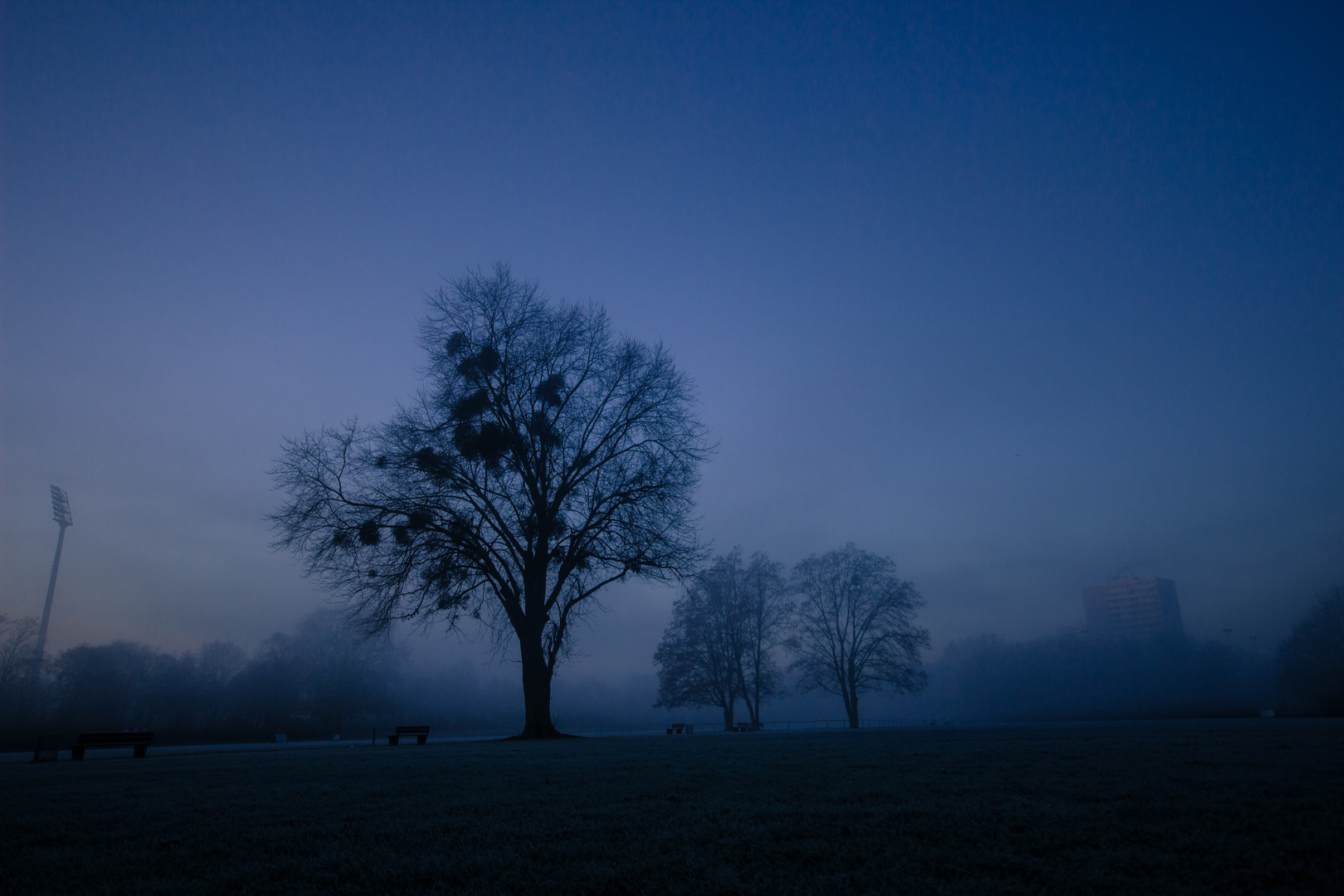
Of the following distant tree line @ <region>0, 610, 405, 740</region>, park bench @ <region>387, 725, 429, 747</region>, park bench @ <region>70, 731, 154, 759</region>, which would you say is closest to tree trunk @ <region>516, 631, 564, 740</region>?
park bench @ <region>387, 725, 429, 747</region>

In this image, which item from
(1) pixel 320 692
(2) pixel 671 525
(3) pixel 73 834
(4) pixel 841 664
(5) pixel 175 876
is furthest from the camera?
(1) pixel 320 692

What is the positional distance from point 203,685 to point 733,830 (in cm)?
8621

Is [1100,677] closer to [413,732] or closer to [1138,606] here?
[413,732]

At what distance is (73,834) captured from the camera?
459 centimetres

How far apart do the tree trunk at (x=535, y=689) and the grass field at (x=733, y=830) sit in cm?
Result: 1170

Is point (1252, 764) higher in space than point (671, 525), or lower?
lower

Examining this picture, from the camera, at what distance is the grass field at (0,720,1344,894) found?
119 inches

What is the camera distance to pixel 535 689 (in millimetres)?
18734

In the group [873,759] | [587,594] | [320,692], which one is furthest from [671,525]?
[320,692]

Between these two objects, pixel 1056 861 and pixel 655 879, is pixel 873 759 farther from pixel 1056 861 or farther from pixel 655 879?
pixel 655 879

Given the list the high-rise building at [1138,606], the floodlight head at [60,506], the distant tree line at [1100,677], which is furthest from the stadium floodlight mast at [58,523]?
the high-rise building at [1138,606]

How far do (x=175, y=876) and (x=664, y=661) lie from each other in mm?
43819

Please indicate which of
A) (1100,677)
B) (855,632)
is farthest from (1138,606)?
(855,632)

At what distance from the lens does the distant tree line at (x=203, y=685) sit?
58.1 m
